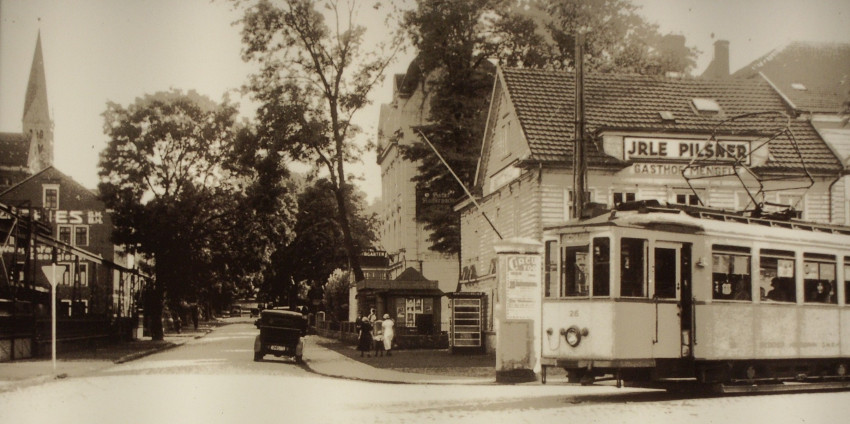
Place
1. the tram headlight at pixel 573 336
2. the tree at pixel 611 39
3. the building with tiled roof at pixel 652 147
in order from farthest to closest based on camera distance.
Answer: the building with tiled roof at pixel 652 147
the tree at pixel 611 39
the tram headlight at pixel 573 336

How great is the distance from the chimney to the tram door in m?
22.0

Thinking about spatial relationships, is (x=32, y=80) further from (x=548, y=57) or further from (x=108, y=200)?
(x=548, y=57)

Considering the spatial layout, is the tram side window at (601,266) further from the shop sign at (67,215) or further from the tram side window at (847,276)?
the shop sign at (67,215)

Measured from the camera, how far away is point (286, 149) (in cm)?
2761

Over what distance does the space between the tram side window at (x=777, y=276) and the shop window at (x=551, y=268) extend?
3.36m

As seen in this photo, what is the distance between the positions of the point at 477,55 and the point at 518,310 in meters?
16.5

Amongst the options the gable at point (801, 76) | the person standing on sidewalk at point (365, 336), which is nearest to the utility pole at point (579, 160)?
the gable at point (801, 76)

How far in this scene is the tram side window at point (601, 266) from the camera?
1518 centimetres

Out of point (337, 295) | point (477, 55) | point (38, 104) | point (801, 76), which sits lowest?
point (337, 295)

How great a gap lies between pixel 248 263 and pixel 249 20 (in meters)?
5.64

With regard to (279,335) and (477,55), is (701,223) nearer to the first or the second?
(279,335)

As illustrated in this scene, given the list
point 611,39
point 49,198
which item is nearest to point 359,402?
point 611,39

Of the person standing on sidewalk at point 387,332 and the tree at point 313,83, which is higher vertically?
the tree at point 313,83

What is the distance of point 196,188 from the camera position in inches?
811
